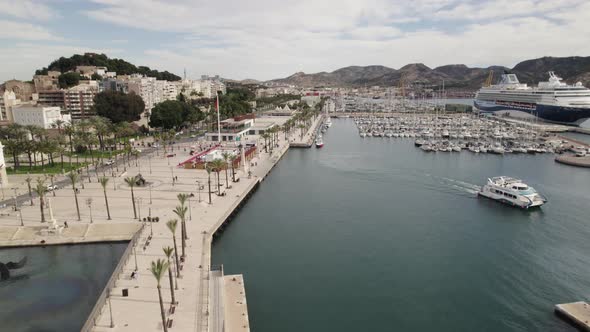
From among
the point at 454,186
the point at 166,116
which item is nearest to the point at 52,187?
the point at 166,116

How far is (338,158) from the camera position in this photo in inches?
2965

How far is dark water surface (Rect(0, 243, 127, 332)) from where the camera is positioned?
23.9 metres

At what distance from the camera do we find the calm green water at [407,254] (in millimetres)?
25297

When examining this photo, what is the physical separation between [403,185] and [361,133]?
5299 cm

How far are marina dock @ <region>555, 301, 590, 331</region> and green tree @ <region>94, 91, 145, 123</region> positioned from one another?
90.9 m

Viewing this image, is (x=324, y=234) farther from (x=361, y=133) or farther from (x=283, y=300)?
(x=361, y=133)

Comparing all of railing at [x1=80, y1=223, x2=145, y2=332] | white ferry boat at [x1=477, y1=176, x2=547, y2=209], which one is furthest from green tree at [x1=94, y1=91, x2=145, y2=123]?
white ferry boat at [x1=477, y1=176, x2=547, y2=209]

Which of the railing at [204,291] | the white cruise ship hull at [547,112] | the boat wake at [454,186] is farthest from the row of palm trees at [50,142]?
the white cruise ship hull at [547,112]

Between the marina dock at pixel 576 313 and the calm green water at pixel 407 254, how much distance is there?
1.80ft

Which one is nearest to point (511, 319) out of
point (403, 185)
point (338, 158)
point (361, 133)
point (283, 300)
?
point (283, 300)

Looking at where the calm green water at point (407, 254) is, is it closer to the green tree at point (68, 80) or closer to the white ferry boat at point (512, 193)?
the white ferry boat at point (512, 193)

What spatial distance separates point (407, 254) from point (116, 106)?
81.2m

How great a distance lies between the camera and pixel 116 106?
9231 centimetres

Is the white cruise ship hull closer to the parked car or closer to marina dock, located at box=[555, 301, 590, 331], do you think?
marina dock, located at box=[555, 301, 590, 331]
